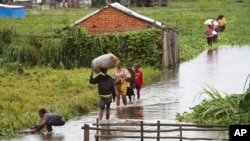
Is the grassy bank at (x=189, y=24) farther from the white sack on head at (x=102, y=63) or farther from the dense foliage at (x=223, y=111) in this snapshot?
the dense foliage at (x=223, y=111)

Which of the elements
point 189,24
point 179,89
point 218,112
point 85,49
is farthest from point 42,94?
point 189,24

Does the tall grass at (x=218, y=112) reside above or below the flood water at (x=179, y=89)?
above

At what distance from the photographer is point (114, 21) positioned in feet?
111

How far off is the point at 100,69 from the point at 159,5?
165ft

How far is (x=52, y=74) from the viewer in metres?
28.6

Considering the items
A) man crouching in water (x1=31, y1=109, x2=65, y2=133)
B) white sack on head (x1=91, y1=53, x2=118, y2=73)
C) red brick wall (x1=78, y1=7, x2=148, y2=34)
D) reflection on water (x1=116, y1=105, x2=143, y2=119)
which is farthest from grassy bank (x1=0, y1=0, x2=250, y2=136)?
white sack on head (x1=91, y1=53, x2=118, y2=73)

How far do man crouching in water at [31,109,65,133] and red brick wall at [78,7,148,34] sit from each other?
13.9 meters

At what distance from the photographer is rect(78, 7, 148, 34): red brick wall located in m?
33.3

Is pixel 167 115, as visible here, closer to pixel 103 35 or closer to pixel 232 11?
pixel 103 35

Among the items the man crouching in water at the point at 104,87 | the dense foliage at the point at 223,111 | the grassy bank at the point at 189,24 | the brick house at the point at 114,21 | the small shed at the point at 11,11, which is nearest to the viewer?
the dense foliage at the point at 223,111

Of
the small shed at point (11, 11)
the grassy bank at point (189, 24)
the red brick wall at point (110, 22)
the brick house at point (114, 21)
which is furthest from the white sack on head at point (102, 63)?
the small shed at point (11, 11)

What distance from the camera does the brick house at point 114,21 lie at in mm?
33062

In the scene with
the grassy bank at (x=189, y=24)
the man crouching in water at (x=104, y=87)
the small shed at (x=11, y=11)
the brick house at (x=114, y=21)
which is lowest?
the grassy bank at (x=189, y=24)

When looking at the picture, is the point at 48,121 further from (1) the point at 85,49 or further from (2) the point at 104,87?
(1) the point at 85,49
